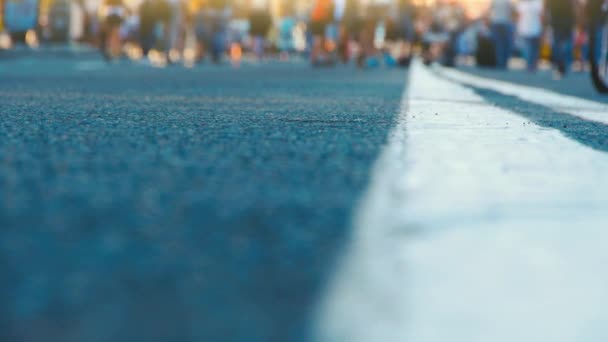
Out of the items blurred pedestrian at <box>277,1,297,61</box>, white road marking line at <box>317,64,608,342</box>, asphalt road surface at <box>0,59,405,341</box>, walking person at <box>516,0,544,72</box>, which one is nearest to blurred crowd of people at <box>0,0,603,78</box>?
walking person at <box>516,0,544,72</box>

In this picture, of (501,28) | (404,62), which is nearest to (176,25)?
(404,62)

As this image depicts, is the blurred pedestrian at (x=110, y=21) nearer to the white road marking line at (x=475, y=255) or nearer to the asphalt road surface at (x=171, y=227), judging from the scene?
the asphalt road surface at (x=171, y=227)

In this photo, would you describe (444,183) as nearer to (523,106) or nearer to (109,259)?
(109,259)

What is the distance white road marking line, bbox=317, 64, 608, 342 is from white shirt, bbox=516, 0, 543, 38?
49.8 feet

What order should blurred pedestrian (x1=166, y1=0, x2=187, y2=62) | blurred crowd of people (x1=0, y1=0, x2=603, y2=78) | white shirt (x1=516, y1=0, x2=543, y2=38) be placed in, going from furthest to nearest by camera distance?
1. blurred pedestrian (x1=166, y1=0, x2=187, y2=62)
2. blurred crowd of people (x1=0, y1=0, x2=603, y2=78)
3. white shirt (x1=516, y1=0, x2=543, y2=38)

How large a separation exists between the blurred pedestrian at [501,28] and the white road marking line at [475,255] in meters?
17.7

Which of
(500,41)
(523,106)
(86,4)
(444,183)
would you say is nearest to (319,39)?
(500,41)

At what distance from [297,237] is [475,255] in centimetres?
22

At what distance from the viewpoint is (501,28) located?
20312 mm

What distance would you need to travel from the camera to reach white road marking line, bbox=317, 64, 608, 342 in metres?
1.01

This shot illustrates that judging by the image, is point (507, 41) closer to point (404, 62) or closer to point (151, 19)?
point (404, 62)

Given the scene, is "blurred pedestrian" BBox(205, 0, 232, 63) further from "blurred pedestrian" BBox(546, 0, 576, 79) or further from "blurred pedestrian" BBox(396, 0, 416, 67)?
"blurred pedestrian" BBox(546, 0, 576, 79)

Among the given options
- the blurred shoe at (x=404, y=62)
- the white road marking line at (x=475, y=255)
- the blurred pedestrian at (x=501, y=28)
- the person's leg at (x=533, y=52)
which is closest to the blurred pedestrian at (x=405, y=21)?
the blurred shoe at (x=404, y=62)

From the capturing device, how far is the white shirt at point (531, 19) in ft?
56.6
